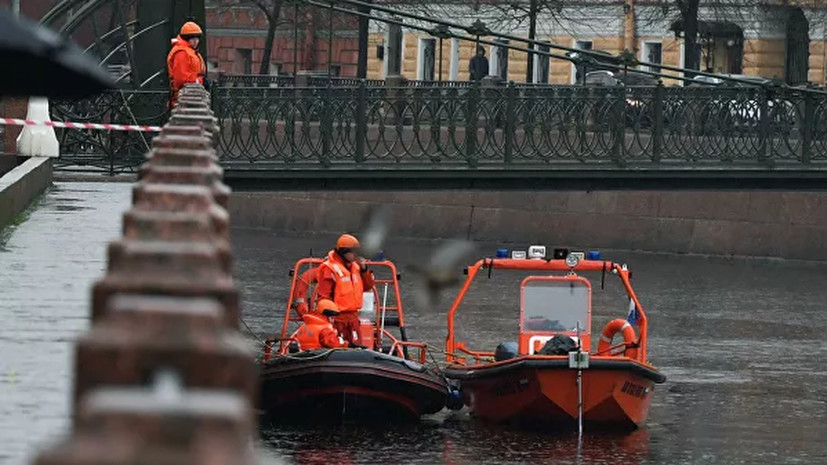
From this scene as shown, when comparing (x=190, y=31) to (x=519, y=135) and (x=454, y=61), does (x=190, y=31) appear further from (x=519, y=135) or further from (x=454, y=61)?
(x=454, y=61)

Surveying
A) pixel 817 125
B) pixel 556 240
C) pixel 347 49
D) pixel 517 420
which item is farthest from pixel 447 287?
pixel 347 49

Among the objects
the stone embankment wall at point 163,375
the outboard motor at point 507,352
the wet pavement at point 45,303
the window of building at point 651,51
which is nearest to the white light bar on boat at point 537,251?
the outboard motor at point 507,352

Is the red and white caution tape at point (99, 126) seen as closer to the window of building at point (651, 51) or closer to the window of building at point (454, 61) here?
Result: the window of building at point (454, 61)

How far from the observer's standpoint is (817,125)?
25797 mm

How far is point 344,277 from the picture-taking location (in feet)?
66.2

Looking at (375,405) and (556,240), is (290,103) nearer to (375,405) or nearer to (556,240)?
(375,405)

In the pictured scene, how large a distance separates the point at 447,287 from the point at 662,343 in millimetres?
6251

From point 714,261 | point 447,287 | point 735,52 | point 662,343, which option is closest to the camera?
point 662,343

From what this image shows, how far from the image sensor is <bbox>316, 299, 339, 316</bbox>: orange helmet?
789 inches

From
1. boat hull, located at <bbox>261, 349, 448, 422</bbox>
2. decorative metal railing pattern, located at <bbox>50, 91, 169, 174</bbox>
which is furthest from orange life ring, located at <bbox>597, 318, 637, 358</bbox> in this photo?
decorative metal railing pattern, located at <bbox>50, 91, 169, 174</bbox>

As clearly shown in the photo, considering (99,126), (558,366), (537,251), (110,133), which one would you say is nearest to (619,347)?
(558,366)

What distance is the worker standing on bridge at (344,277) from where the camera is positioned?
20094 millimetres

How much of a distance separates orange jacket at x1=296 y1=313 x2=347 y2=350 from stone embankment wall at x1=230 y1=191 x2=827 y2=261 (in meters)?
17.3

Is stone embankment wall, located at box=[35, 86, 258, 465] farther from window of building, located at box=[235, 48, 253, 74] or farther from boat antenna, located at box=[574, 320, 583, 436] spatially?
window of building, located at box=[235, 48, 253, 74]
